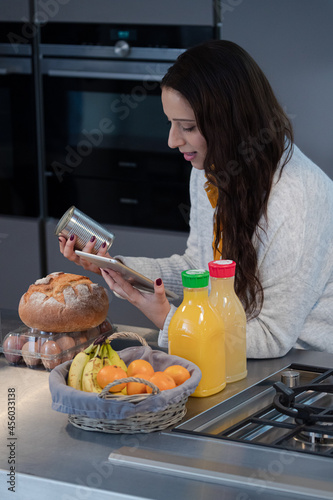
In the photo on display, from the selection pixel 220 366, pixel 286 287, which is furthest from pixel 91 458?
pixel 286 287

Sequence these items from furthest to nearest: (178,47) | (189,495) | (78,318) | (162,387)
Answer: (178,47) → (78,318) → (162,387) → (189,495)

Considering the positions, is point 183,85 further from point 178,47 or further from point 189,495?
point 178,47

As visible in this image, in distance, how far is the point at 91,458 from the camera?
1026 mm

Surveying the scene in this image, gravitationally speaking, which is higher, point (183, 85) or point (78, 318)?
point (183, 85)

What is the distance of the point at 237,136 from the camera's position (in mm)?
1522

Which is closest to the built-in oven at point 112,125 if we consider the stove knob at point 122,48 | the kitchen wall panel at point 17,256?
the stove knob at point 122,48

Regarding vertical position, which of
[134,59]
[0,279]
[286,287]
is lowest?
[0,279]

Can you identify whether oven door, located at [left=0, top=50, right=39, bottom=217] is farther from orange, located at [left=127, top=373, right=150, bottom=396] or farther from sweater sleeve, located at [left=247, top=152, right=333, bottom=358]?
orange, located at [left=127, top=373, right=150, bottom=396]

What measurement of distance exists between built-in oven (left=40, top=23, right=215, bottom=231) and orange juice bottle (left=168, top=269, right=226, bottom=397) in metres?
1.64

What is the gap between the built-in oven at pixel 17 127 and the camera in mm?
3002

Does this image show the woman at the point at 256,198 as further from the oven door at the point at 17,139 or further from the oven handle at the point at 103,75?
the oven door at the point at 17,139

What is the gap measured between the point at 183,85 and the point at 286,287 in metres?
0.45

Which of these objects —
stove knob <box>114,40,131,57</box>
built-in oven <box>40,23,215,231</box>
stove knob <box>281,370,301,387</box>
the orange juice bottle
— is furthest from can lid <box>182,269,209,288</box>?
stove knob <box>114,40,131,57</box>

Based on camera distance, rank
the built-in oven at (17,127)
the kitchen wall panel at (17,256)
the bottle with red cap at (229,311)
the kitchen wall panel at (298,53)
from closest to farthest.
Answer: the bottle with red cap at (229,311) → the kitchen wall panel at (298,53) → the built-in oven at (17,127) → the kitchen wall panel at (17,256)
